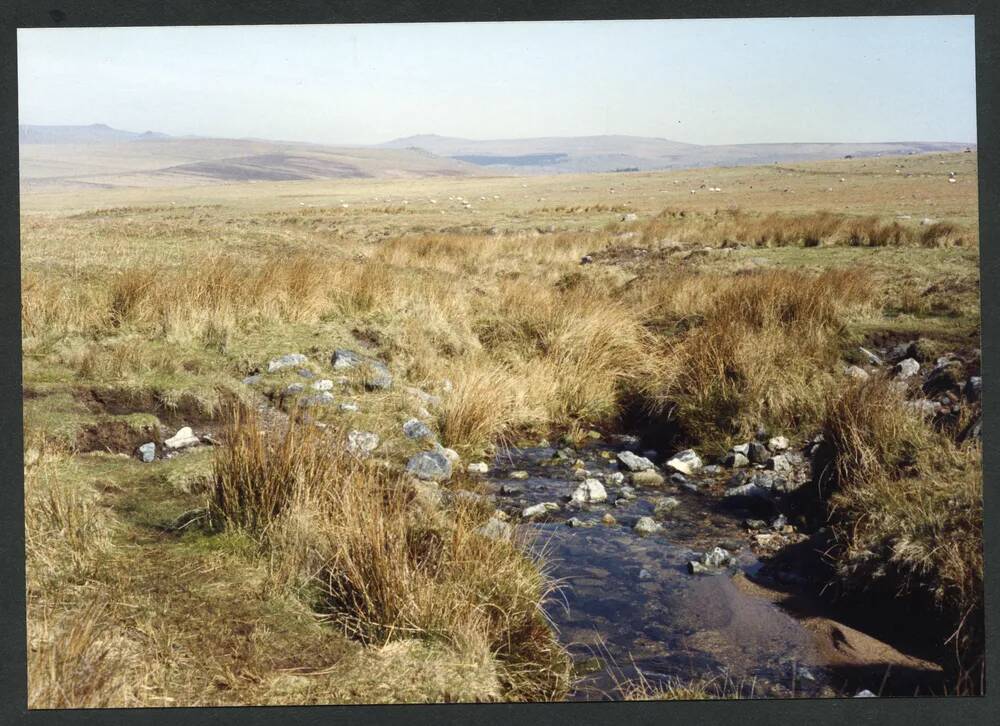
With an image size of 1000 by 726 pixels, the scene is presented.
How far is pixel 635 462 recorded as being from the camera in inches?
275

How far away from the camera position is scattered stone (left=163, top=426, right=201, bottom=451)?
5969 millimetres

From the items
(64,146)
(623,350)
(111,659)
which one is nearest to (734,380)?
(623,350)

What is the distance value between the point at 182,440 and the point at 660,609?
346 centimetres

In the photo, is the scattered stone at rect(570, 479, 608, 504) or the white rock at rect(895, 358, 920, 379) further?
the white rock at rect(895, 358, 920, 379)

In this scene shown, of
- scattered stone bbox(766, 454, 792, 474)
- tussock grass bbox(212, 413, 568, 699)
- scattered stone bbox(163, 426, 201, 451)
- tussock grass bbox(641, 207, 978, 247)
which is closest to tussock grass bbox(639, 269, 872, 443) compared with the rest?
scattered stone bbox(766, 454, 792, 474)

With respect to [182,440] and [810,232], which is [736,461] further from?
[810,232]

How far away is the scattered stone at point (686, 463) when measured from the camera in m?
6.96

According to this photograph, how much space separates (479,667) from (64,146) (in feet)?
609

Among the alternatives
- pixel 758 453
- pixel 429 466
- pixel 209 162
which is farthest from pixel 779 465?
pixel 209 162

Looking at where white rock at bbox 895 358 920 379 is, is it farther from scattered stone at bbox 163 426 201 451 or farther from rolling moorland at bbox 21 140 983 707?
scattered stone at bbox 163 426 201 451

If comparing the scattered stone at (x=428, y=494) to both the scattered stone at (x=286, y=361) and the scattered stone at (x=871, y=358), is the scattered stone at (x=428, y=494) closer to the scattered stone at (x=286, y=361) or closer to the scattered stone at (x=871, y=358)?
the scattered stone at (x=286, y=361)

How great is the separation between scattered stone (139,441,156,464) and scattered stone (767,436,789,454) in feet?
15.8

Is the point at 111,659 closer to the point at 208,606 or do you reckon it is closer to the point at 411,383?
the point at 208,606

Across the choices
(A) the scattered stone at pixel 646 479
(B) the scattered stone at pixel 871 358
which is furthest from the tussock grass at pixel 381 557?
(B) the scattered stone at pixel 871 358
